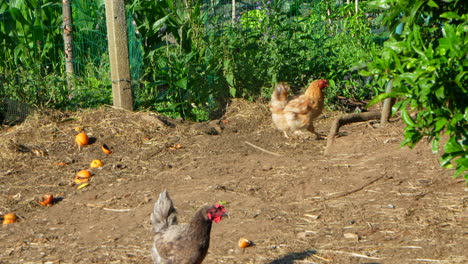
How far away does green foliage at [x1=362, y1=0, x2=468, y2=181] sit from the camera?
11.5 feet

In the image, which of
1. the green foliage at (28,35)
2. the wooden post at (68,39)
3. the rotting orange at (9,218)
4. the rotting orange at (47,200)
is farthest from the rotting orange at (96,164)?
the green foliage at (28,35)

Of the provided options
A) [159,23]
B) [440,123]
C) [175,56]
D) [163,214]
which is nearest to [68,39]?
[159,23]

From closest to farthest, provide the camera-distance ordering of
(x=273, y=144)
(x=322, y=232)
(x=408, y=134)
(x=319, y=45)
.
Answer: (x=408, y=134)
(x=322, y=232)
(x=273, y=144)
(x=319, y=45)

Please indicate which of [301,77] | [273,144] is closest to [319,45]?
[301,77]

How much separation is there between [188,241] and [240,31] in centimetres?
570

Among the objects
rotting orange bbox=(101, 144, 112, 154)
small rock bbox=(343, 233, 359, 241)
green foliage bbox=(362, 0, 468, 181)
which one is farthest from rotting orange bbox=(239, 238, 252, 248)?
rotting orange bbox=(101, 144, 112, 154)

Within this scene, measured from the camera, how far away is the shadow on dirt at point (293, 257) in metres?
4.43

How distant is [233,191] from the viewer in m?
5.90

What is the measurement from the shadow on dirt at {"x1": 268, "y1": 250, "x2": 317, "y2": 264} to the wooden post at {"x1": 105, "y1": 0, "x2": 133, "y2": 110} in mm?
4691

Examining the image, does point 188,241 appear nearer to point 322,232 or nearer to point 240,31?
point 322,232

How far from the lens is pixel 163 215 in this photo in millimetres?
4363

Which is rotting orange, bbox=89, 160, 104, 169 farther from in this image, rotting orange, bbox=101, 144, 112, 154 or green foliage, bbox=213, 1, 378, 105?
green foliage, bbox=213, 1, 378, 105

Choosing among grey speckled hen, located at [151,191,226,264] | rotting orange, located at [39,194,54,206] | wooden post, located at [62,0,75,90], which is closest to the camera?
grey speckled hen, located at [151,191,226,264]

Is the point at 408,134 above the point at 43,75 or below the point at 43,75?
above
